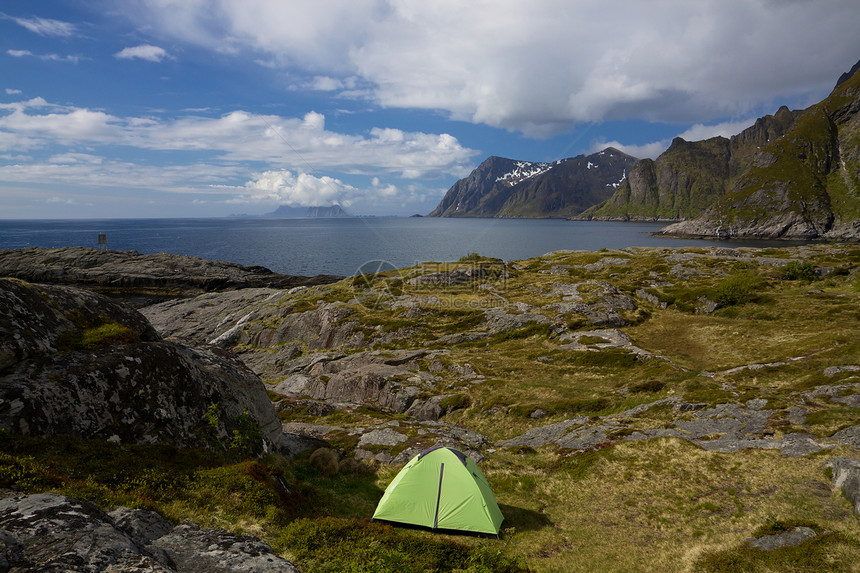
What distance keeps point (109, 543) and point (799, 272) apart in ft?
324

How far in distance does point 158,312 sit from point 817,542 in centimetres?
11648

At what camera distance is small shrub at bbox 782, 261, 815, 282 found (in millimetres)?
71688

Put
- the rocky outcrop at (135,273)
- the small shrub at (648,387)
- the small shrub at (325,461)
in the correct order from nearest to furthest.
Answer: the small shrub at (325,461)
the small shrub at (648,387)
the rocky outcrop at (135,273)

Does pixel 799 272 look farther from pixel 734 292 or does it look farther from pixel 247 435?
pixel 247 435

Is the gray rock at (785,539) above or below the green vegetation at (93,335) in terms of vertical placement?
below

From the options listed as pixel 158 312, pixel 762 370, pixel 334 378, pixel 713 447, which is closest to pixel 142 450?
pixel 713 447

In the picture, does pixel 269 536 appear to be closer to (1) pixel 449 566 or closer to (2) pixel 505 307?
(1) pixel 449 566

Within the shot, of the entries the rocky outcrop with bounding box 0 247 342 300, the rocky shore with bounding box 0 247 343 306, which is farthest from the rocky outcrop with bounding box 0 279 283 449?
the rocky shore with bounding box 0 247 343 306

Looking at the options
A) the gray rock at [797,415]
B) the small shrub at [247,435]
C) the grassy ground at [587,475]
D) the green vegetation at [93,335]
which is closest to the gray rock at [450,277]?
the grassy ground at [587,475]

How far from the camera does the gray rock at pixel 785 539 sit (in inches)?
566

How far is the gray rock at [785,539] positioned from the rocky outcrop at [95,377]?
21837mm

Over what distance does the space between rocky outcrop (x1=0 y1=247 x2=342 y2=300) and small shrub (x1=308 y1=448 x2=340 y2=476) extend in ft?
362

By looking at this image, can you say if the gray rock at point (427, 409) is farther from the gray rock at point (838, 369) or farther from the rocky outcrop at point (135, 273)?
the rocky outcrop at point (135, 273)

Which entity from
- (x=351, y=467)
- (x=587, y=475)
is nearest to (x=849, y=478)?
(x=587, y=475)
